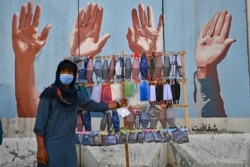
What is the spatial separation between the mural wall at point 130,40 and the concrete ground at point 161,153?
0.53 m

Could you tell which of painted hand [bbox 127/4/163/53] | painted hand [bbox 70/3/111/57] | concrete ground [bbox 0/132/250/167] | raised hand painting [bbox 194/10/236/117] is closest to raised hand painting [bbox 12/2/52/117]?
painted hand [bbox 70/3/111/57]

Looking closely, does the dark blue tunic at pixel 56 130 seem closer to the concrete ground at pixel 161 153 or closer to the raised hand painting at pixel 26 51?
the concrete ground at pixel 161 153

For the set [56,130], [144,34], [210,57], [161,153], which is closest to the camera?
[56,130]

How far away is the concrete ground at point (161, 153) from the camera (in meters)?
5.80

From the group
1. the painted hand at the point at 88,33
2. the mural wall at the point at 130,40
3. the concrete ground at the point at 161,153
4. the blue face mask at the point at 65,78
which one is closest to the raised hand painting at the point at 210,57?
the mural wall at the point at 130,40

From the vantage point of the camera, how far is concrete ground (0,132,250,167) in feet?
19.0

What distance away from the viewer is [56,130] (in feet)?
11.0

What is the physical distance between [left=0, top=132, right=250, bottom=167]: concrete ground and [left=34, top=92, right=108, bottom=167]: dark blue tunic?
2.39 metres

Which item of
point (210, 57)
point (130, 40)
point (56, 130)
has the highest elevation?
point (130, 40)

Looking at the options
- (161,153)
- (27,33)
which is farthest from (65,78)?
(27,33)

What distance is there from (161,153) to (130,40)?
2.02 meters

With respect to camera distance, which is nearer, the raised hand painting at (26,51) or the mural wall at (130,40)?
the mural wall at (130,40)

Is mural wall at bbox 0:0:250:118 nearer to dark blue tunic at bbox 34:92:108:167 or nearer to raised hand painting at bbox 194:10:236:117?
raised hand painting at bbox 194:10:236:117

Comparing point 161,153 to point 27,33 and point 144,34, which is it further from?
point 27,33
